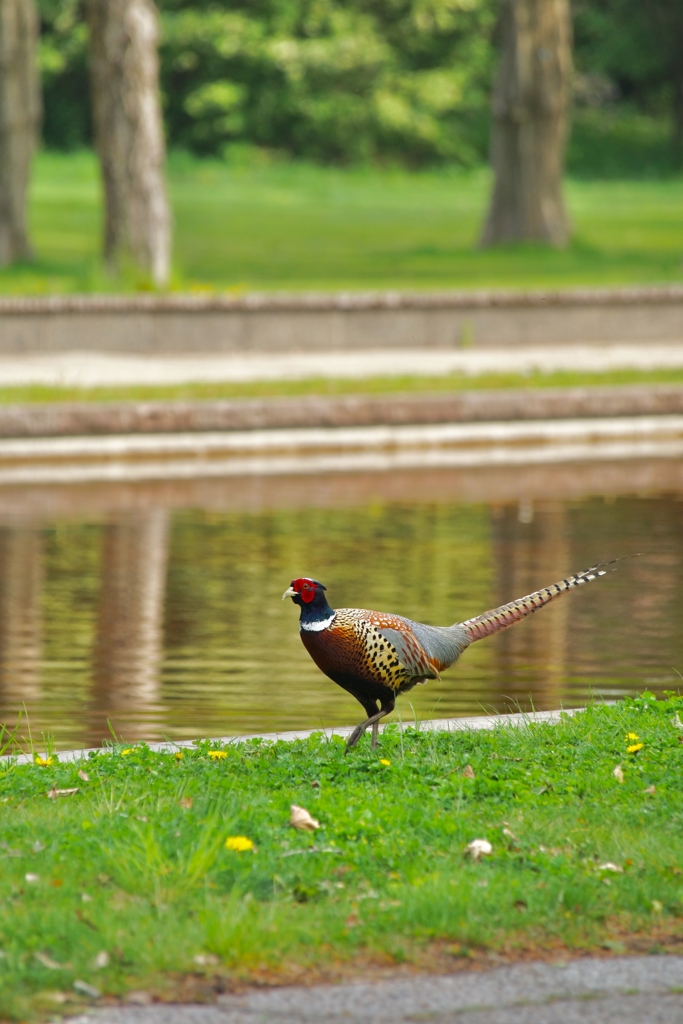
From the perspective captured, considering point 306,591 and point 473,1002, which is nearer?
point 473,1002

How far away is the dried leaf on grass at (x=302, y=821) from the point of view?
5.40 meters

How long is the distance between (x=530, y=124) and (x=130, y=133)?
8.02 m

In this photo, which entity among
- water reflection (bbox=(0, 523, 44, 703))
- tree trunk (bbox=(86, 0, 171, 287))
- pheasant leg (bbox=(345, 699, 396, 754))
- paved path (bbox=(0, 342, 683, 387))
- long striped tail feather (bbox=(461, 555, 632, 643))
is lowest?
paved path (bbox=(0, 342, 683, 387))

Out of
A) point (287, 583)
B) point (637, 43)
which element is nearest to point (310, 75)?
point (637, 43)

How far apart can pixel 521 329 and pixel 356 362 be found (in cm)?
202

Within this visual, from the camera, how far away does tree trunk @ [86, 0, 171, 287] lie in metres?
21.8

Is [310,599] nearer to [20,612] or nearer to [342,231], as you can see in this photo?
[20,612]

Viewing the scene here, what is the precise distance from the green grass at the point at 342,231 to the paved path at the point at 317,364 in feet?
7.29

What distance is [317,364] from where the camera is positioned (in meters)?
20.2

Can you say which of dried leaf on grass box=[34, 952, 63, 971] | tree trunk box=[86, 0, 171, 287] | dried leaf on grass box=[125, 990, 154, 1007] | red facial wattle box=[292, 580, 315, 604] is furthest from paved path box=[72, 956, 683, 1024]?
tree trunk box=[86, 0, 171, 287]

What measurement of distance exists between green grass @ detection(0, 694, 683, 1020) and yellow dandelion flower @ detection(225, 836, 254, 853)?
0.04 meters

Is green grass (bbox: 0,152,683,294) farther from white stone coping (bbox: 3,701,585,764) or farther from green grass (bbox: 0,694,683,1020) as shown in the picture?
green grass (bbox: 0,694,683,1020)

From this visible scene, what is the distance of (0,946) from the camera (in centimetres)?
446

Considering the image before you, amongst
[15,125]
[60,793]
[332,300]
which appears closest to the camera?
[60,793]
